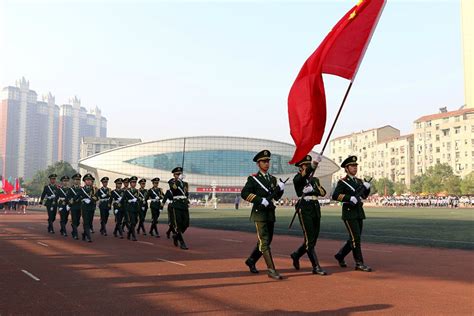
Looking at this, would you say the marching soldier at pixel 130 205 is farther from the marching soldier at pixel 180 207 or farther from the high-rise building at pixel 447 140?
the high-rise building at pixel 447 140

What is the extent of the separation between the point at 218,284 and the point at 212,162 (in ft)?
352

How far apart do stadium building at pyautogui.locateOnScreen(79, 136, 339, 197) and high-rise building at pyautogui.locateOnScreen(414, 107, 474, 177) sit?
3039cm

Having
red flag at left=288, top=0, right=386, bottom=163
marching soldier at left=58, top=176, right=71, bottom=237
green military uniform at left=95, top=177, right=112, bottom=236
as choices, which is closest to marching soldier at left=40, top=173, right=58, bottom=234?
marching soldier at left=58, top=176, right=71, bottom=237

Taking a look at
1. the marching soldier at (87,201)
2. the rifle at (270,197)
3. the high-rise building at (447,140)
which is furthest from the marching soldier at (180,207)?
the high-rise building at (447,140)

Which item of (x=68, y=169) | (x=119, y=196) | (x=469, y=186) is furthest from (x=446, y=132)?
(x=119, y=196)

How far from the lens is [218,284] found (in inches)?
290

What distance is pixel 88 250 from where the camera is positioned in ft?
40.0

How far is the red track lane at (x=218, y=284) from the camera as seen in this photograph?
5855 millimetres

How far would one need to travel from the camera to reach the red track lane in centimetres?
586

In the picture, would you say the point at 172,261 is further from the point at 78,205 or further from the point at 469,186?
the point at 469,186

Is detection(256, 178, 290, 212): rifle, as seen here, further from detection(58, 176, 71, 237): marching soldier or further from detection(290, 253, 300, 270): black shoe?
detection(58, 176, 71, 237): marching soldier

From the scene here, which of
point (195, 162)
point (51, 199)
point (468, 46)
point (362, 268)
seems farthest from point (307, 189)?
point (468, 46)

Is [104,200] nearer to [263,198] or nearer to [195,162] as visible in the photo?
[263,198]

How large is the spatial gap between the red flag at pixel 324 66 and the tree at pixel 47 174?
341ft
